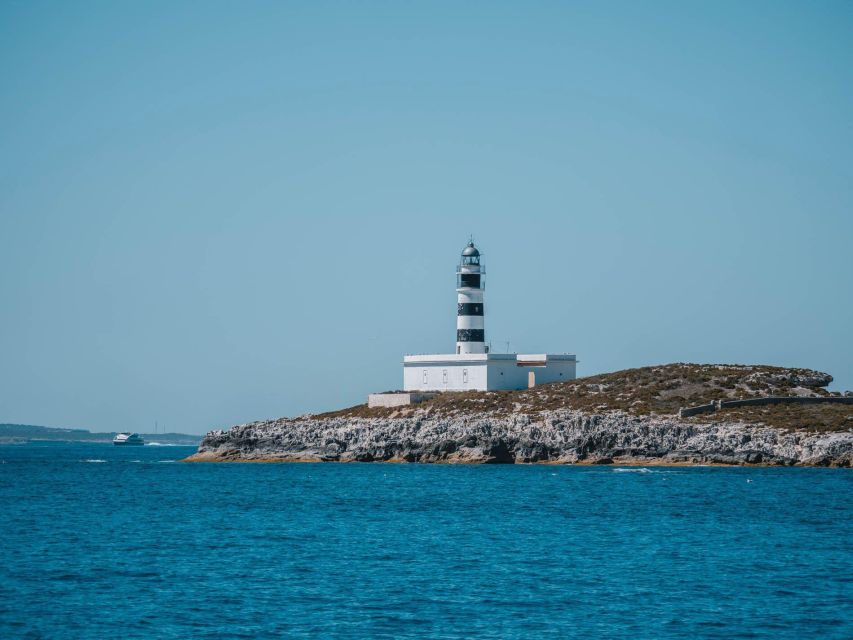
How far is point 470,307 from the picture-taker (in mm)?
100562

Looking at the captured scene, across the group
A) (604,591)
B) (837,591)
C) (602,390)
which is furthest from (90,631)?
(602,390)

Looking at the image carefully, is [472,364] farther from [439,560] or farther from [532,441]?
[439,560]

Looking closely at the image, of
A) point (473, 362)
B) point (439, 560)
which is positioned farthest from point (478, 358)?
point (439, 560)

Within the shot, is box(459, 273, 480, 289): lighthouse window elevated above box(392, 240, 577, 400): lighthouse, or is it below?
above

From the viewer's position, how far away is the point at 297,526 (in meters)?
47.4

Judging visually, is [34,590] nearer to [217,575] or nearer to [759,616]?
[217,575]

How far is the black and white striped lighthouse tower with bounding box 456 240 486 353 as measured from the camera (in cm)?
10056

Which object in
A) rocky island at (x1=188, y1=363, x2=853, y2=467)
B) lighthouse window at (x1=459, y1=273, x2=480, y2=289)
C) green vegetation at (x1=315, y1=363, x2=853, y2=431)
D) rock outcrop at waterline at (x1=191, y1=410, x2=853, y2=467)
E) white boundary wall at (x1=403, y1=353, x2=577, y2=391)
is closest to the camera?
rock outcrop at waterline at (x1=191, y1=410, x2=853, y2=467)

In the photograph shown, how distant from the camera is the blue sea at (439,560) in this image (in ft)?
92.2

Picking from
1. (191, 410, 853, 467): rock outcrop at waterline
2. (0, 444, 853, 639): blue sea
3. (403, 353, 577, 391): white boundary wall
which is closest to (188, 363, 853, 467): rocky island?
(191, 410, 853, 467): rock outcrop at waterline

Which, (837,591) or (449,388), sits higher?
(449,388)

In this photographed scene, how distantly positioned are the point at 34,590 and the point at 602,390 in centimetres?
6759

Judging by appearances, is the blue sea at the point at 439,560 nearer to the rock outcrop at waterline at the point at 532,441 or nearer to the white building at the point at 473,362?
the rock outcrop at waterline at the point at 532,441

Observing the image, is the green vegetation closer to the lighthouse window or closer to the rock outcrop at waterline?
the rock outcrop at waterline
